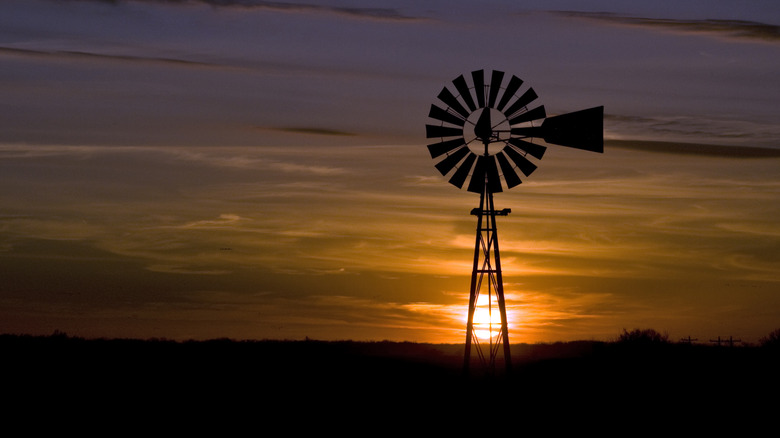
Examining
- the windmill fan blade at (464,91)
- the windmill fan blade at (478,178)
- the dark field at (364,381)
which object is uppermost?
the windmill fan blade at (464,91)

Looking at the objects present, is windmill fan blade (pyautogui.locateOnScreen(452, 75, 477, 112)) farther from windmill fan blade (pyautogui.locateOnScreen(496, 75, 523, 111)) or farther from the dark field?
the dark field

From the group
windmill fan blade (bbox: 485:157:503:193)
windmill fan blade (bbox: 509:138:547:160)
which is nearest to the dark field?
windmill fan blade (bbox: 485:157:503:193)

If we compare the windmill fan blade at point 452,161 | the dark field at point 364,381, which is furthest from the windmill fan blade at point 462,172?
the dark field at point 364,381

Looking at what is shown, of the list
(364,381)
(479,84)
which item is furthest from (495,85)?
(364,381)

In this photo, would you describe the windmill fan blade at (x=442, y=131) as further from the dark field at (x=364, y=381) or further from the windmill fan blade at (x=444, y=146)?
the dark field at (x=364, y=381)

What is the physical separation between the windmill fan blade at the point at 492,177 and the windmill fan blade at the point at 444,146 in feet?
3.23

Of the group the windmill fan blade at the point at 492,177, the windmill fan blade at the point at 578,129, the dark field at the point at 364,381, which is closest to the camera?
the windmill fan blade at the point at 578,129

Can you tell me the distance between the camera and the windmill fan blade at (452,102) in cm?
2900

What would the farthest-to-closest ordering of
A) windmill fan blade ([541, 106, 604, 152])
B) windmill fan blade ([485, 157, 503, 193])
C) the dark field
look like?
the dark field < windmill fan blade ([485, 157, 503, 193]) < windmill fan blade ([541, 106, 604, 152])

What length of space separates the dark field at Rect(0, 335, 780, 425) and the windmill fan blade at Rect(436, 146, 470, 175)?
20.4 feet

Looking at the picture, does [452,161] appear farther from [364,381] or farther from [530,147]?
[364,381]

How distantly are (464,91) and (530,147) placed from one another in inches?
96.7

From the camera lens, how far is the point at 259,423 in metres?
27.2

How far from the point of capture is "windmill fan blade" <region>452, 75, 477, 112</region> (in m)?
28.7
